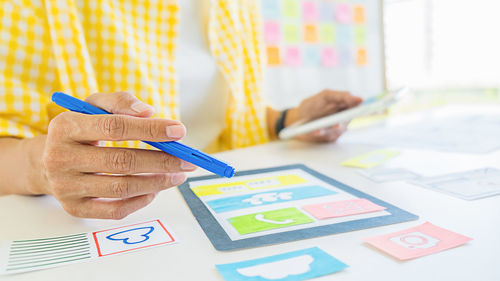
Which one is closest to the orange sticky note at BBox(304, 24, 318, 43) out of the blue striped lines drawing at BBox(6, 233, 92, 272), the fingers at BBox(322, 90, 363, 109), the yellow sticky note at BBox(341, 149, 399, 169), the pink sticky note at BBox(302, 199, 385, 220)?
the fingers at BBox(322, 90, 363, 109)

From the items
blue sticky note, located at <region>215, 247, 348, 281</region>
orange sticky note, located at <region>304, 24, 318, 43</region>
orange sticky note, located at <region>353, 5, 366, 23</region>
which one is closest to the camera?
blue sticky note, located at <region>215, 247, 348, 281</region>

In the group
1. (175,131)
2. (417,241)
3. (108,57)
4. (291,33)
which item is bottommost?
(417,241)

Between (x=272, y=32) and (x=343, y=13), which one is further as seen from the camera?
(x=343, y=13)

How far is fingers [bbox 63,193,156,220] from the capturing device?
39 cm

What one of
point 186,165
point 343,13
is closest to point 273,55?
point 343,13

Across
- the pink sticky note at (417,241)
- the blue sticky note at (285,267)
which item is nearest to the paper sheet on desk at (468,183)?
the pink sticky note at (417,241)

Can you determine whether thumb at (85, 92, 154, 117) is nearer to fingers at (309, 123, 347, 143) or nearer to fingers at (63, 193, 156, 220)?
fingers at (63, 193, 156, 220)

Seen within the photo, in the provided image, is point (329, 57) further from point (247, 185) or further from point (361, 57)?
point (247, 185)

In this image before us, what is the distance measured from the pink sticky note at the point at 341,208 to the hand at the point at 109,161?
14 cm

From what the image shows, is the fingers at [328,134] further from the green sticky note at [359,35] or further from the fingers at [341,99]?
the green sticky note at [359,35]

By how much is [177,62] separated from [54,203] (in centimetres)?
48

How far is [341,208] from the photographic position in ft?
1.32

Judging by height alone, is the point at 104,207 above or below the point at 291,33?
below

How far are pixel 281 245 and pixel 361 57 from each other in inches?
58.4
